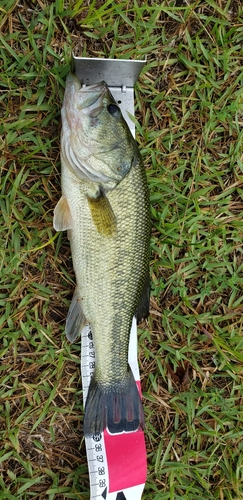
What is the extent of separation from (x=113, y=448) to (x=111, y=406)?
12.5 inches

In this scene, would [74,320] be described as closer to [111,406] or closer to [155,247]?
[111,406]

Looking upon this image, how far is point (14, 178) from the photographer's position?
2.80m

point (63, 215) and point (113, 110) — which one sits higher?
point (113, 110)

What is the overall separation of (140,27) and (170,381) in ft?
7.32

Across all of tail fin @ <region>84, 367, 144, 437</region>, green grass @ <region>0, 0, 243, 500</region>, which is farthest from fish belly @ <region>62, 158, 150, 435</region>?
green grass @ <region>0, 0, 243, 500</region>

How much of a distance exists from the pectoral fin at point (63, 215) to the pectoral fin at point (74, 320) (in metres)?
0.41

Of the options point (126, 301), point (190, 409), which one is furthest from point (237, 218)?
point (190, 409)

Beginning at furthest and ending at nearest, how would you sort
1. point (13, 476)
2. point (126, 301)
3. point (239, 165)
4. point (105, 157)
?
1. point (239, 165)
2. point (13, 476)
3. point (126, 301)
4. point (105, 157)

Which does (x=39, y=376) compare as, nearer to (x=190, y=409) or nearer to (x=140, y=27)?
(x=190, y=409)

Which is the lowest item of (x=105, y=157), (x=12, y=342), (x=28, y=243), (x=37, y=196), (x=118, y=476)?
(x=118, y=476)

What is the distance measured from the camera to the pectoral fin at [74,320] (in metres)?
2.70

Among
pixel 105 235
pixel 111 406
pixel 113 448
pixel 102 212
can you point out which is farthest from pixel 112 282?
pixel 113 448

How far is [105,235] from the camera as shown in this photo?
2.49m

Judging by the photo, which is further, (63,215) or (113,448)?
(113,448)
